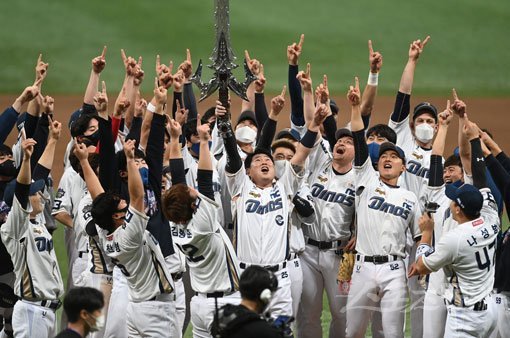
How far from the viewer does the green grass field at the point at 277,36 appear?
810 inches

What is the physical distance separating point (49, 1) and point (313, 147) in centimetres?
1483

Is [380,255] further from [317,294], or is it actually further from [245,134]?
[245,134]

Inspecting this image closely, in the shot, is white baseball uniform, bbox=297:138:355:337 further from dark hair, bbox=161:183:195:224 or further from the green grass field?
the green grass field

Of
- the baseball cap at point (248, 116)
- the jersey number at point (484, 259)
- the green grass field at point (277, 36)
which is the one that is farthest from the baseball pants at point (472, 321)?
the green grass field at point (277, 36)

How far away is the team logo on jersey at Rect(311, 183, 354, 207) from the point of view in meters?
8.88

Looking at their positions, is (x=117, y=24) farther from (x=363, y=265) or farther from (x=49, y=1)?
(x=363, y=265)

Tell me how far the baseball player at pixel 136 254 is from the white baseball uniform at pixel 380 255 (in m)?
1.58

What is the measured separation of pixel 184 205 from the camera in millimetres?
7230

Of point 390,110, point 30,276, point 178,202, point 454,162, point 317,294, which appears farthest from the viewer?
point 390,110

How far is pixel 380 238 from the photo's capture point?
8.45 metres

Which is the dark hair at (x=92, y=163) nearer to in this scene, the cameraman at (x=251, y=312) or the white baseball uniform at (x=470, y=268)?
the white baseball uniform at (x=470, y=268)

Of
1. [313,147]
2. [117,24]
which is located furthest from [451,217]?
[117,24]

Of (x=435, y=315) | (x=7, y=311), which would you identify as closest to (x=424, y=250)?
(x=435, y=315)

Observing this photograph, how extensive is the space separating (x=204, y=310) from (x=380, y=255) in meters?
1.67
